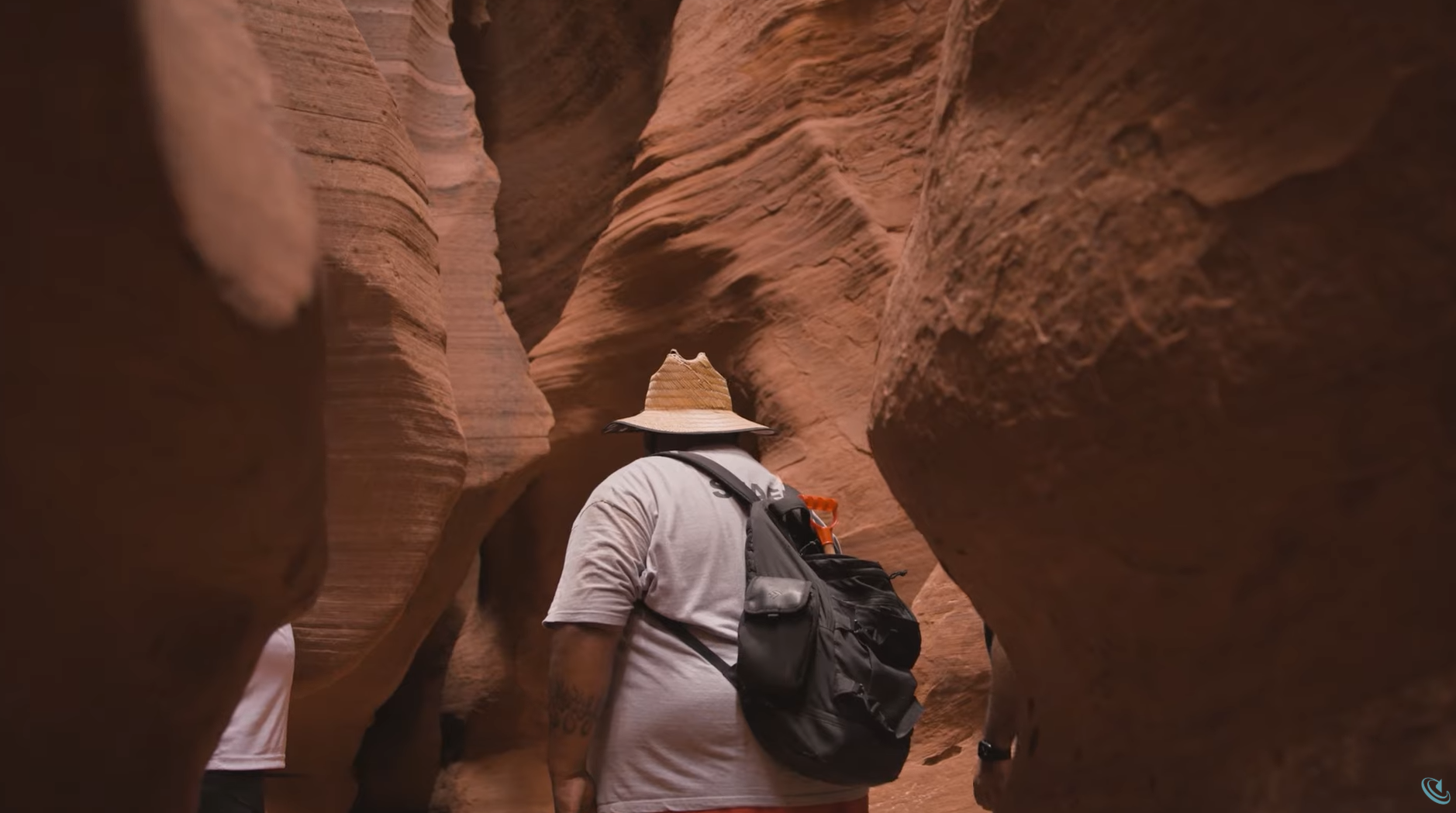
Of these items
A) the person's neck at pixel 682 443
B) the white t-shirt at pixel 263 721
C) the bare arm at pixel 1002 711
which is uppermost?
the person's neck at pixel 682 443

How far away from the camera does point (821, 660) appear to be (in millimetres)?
2094

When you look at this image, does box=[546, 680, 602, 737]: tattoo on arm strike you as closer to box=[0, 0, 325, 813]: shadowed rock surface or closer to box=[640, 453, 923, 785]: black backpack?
box=[640, 453, 923, 785]: black backpack

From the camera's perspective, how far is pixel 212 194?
833 mm

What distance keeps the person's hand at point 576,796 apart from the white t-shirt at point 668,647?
A: 2 centimetres

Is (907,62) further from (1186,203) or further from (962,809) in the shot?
(1186,203)

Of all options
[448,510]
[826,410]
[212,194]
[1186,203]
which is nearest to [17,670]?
[212,194]

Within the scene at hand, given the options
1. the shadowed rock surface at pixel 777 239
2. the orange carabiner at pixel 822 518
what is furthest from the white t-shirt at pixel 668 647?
the shadowed rock surface at pixel 777 239

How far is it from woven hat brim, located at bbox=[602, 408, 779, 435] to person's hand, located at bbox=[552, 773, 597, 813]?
0.67 m

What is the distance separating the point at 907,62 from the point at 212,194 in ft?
14.7

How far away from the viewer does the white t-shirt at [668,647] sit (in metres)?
2.05

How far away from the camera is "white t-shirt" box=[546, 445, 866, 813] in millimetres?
2055

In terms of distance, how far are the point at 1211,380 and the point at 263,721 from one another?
1.80 m

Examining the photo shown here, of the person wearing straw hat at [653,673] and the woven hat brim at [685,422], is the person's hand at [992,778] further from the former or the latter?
the woven hat brim at [685,422]

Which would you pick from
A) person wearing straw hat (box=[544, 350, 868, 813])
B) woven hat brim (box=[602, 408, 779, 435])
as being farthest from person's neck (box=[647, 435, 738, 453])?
person wearing straw hat (box=[544, 350, 868, 813])
